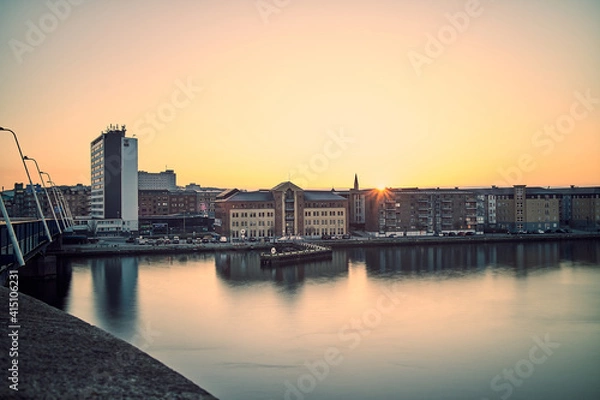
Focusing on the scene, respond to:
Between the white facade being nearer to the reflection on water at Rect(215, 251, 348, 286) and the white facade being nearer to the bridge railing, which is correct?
the reflection on water at Rect(215, 251, 348, 286)

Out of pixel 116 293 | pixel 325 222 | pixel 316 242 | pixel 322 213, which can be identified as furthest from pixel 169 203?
pixel 116 293

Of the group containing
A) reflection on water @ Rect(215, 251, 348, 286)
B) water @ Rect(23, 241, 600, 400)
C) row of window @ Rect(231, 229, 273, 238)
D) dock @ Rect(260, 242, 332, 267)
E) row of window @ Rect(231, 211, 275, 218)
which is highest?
row of window @ Rect(231, 211, 275, 218)

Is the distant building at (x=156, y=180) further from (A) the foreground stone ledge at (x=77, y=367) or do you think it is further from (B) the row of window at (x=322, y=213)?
(A) the foreground stone ledge at (x=77, y=367)

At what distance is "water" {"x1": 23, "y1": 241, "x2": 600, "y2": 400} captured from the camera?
27.1 feet

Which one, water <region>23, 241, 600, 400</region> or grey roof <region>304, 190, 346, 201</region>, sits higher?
grey roof <region>304, 190, 346, 201</region>

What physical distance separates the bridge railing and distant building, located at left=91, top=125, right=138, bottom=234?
1362 centimetres

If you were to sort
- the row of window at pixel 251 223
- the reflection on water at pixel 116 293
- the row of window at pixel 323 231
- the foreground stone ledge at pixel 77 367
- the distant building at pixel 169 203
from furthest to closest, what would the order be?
the distant building at pixel 169 203 → the row of window at pixel 323 231 → the row of window at pixel 251 223 → the reflection on water at pixel 116 293 → the foreground stone ledge at pixel 77 367

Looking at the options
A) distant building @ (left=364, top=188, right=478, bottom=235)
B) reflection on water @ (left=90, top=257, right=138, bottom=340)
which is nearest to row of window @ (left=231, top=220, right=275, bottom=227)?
distant building @ (left=364, top=188, right=478, bottom=235)

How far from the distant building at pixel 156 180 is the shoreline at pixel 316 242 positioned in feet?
117

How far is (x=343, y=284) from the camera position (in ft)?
55.8

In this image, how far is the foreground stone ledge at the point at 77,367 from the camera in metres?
5.57

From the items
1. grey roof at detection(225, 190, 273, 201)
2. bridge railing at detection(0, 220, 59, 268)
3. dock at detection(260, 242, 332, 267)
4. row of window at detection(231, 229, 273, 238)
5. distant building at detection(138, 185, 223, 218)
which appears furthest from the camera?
distant building at detection(138, 185, 223, 218)

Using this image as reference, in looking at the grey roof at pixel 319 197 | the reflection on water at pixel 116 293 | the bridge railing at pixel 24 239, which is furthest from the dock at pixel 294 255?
the bridge railing at pixel 24 239

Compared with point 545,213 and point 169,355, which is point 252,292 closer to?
point 169,355
